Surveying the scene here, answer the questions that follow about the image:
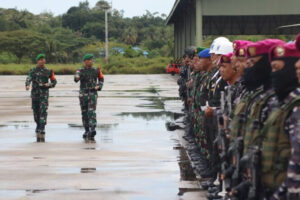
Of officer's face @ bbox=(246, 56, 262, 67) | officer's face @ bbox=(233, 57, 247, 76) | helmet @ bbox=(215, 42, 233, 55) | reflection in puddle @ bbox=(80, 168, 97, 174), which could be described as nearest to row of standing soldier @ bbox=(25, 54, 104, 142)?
reflection in puddle @ bbox=(80, 168, 97, 174)

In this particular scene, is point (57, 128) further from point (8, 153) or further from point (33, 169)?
point (33, 169)

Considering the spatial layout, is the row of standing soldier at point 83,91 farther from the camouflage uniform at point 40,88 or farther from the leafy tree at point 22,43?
the leafy tree at point 22,43

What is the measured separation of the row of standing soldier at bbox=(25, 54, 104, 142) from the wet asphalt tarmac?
0.30 meters

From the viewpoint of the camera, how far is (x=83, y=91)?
47.3ft

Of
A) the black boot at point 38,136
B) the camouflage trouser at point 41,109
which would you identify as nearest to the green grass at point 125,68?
the black boot at point 38,136

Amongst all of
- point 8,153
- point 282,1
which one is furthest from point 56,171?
point 282,1

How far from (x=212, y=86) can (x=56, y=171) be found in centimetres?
285

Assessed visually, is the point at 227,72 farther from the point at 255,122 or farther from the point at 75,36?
the point at 75,36

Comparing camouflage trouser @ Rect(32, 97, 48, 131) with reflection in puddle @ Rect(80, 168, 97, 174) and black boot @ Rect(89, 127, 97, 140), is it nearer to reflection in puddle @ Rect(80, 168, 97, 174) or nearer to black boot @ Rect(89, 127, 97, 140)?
black boot @ Rect(89, 127, 97, 140)

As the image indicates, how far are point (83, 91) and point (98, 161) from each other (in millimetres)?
3345

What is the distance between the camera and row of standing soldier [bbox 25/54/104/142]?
47.0 feet

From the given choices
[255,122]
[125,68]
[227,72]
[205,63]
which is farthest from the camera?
[125,68]

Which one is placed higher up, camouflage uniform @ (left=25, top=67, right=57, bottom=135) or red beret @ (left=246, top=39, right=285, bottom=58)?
red beret @ (left=246, top=39, right=285, bottom=58)

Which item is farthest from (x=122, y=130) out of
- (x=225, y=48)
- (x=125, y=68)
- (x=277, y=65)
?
(x=125, y=68)
